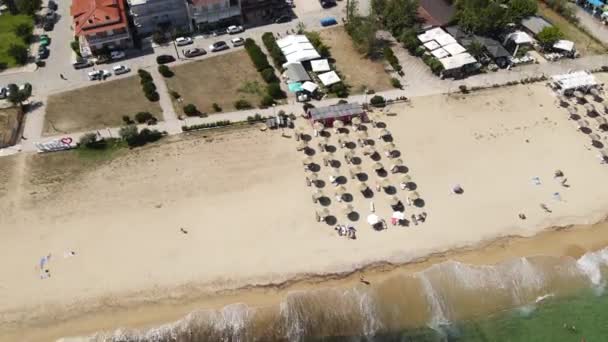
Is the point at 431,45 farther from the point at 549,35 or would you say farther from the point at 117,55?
the point at 117,55

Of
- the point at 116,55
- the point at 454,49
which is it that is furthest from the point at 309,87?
the point at 116,55

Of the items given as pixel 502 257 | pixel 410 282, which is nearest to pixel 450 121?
pixel 502 257

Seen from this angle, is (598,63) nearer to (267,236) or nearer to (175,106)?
(267,236)

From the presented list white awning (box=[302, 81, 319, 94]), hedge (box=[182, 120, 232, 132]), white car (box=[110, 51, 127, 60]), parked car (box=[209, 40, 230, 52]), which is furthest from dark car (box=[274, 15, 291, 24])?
hedge (box=[182, 120, 232, 132])

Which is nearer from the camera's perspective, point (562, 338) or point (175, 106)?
point (562, 338)

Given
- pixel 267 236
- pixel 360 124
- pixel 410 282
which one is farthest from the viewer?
pixel 360 124
